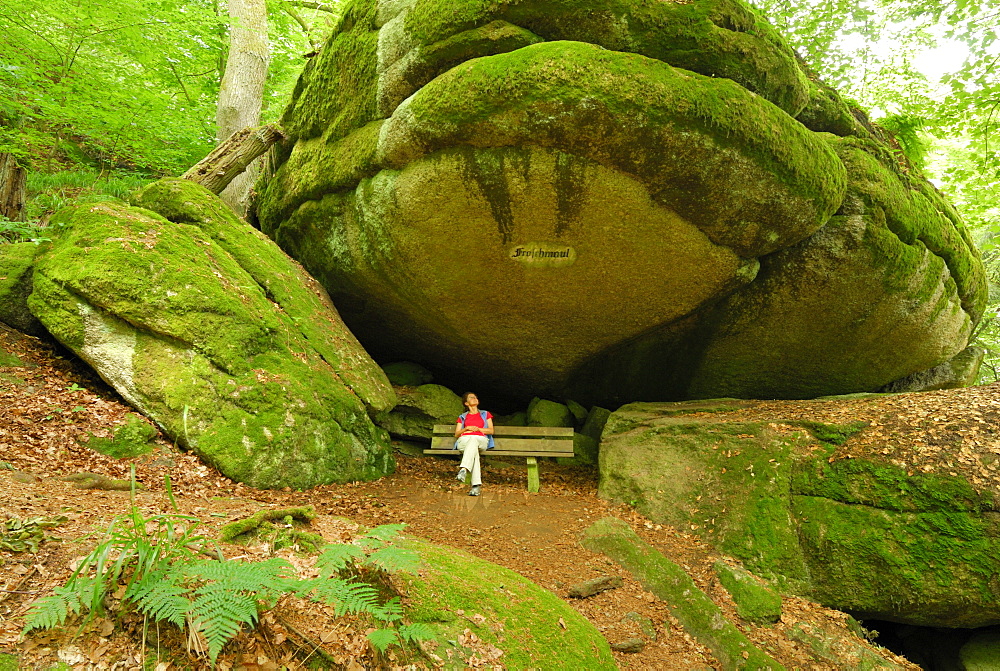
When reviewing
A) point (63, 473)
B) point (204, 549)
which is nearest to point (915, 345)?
point (204, 549)

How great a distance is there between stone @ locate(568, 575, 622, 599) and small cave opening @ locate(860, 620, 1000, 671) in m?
2.39

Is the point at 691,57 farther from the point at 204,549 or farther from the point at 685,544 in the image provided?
the point at 204,549

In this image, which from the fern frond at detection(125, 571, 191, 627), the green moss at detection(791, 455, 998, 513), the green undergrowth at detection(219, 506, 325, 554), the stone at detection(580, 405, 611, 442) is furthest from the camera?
the stone at detection(580, 405, 611, 442)

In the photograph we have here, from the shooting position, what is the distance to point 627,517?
636cm

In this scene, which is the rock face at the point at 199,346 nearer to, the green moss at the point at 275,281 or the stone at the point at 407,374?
the green moss at the point at 275,281

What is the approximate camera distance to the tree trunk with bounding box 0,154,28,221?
706 centimetres

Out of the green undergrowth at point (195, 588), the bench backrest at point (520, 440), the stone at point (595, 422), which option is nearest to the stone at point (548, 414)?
the stone at point (595, 422)

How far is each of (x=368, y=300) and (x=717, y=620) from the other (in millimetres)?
6821

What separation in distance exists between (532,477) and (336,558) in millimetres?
5328

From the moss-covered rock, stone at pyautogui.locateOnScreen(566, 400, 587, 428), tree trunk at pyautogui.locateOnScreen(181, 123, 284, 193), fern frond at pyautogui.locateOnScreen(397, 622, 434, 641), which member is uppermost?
tree trunk at pyautogui.locateOnScreen(181, 123, 284, 193)

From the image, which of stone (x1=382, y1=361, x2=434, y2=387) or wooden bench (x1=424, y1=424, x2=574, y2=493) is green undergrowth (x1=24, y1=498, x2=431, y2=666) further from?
stone (x1=382, y1=361, x2=434, y2=387)

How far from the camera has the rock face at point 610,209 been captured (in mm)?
5773

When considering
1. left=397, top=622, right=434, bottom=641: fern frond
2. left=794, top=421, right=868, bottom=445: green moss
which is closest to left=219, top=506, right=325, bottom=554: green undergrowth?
left=397, top=622, right=434, bottom=641: fern frond

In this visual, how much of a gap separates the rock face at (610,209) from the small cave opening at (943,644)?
4070 millimetres
